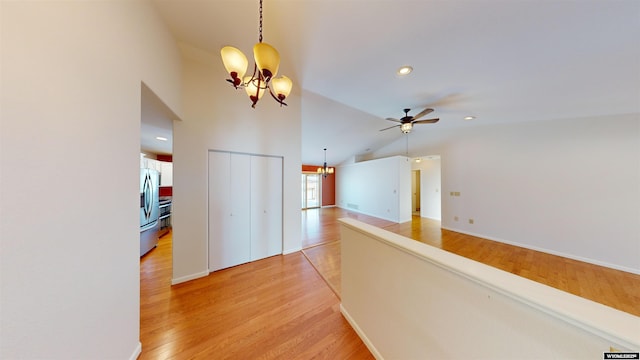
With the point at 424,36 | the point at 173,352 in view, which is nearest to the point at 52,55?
the point at 173,352

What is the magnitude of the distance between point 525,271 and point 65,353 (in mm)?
5017

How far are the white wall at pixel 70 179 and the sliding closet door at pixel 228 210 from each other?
1.15 metres

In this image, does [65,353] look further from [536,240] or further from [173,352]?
[536,240]

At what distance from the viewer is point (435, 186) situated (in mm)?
6164

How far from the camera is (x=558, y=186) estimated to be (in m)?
3.37

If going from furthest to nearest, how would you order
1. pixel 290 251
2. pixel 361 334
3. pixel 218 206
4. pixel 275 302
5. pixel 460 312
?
pixel 290 251 → pixel 218 206 → pixel 275 302 → pixel 361 334 → pixel 460 312

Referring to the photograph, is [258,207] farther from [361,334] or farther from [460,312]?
[460,312]

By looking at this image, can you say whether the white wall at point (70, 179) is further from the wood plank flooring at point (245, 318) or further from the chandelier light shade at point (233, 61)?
the chandelier light shade at point (233, 61)

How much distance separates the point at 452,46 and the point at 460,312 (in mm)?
2378

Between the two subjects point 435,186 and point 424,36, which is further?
point 435,186

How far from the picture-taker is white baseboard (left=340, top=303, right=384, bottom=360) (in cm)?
139

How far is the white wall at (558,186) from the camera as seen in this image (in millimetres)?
2871

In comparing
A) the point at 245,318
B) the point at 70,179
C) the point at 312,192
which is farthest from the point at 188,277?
the point at 312,192

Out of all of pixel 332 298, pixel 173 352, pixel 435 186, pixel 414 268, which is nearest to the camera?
pixel 414 268
